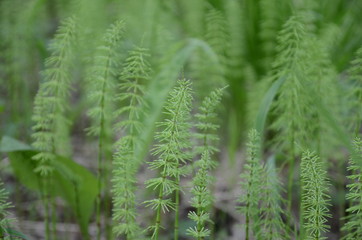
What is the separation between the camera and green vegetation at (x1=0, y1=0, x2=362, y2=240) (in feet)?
3.67

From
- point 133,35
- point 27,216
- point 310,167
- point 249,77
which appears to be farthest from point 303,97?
point 27,216

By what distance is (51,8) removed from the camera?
3.61 m

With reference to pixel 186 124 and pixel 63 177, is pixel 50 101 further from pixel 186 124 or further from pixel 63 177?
pixel 186 124

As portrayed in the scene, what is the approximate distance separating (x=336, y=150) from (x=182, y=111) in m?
1.24

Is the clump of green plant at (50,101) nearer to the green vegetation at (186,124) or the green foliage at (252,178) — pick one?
the green vegetation at (186,124)

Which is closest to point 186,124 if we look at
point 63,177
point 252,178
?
point 252,178

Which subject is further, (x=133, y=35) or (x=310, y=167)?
(x=133, y=35)

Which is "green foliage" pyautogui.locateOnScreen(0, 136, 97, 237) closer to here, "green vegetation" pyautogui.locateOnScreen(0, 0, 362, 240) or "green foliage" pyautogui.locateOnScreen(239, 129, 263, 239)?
"green vegetation" pyautogui.locateOnScreen(0, 0, 362, 240)

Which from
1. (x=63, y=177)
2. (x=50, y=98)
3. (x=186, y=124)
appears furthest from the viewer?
(x=63, y=177)

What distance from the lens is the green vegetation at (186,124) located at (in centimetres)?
112

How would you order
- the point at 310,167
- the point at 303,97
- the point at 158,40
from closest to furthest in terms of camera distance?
the point at 310,167 → the point at 303,97 → the point at 158,40

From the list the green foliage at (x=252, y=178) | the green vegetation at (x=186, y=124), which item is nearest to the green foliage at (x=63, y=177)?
the green vegetation at (x=186, y=124)

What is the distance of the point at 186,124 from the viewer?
1.05 meters

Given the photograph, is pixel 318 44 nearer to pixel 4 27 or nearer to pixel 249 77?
pixel 249 77
